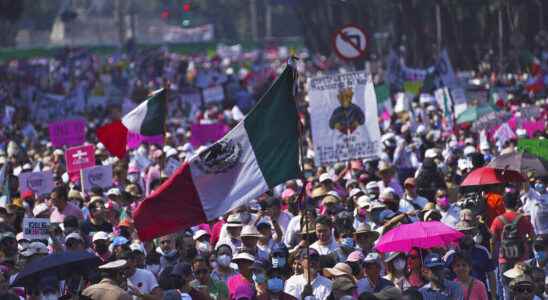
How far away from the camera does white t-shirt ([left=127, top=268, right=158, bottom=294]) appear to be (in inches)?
458

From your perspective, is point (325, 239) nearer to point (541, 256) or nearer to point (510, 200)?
point (541, 256)

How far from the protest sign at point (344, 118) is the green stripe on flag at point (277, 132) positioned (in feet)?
17.9

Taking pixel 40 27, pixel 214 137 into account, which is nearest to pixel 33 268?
pixel 214 137

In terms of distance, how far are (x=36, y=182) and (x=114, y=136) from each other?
0.99 m

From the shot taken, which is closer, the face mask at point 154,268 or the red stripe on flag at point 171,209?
the red stripe on flag at point 171,209

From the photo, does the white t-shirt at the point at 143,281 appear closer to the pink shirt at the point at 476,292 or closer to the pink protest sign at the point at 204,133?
the pink shirt at the point at 476,292

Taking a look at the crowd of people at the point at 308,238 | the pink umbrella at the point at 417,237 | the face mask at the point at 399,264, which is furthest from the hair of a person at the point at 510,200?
the face mask at the point at 399,264

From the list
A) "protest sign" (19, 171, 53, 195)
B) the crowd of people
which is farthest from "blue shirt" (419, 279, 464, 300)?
"protest sign" (19, 171, 53, 195)

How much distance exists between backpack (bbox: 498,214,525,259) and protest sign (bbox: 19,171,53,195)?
20.7 ft

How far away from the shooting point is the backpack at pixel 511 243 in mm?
13031

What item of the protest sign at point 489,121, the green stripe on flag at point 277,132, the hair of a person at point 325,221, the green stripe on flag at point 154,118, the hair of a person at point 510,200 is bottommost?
the protest sign at point 489,121

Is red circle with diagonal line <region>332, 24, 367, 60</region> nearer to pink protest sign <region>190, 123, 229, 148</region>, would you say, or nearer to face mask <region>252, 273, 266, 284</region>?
pink protest sign <region>190, 123, 229, 148</region>

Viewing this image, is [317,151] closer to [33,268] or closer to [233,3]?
[33,268]

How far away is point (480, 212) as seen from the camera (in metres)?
14.1
